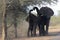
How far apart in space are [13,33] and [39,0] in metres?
6.41

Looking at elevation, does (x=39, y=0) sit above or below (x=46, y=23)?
above

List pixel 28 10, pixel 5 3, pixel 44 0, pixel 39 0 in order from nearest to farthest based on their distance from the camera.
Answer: pixel 5 3, pixel 39 0, pixel 44 0, pixel 28 10

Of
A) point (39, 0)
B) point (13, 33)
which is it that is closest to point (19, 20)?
point (13, 33)

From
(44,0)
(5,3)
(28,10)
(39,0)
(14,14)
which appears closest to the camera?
(5,3)

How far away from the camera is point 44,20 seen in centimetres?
2409

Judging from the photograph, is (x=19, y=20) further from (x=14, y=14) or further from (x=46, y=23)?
(x=46, y=23)

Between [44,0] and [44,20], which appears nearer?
[44,0]

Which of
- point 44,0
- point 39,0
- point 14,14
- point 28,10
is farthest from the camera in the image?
point 28,10

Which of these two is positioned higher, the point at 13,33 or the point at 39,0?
the point at 39,0

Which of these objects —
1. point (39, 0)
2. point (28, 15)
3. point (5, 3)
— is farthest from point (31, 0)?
point (28, 15)

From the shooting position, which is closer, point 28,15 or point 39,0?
point 39,0

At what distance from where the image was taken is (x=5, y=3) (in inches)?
680

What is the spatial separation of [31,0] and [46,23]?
20.2 ft

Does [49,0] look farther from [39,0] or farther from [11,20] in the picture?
[11,20]
